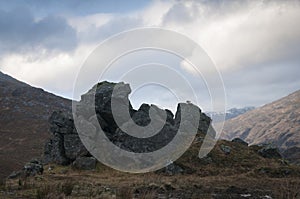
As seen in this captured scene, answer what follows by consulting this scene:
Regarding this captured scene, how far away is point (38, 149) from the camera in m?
87.8

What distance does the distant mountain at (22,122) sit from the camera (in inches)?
3167

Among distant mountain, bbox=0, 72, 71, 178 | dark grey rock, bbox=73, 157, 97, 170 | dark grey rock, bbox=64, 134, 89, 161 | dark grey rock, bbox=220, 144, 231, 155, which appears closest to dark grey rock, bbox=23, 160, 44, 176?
dark grey rock, bbox=73, 157, 97, 170

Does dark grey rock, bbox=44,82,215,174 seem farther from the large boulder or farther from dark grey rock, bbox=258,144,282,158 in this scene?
dark grey rock, bbox=258,144,282,158

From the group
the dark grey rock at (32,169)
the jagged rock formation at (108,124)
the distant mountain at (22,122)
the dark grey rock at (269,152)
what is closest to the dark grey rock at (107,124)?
the jagged rock formation at (108,124)

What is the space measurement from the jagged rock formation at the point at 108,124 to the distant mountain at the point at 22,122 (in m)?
15.0

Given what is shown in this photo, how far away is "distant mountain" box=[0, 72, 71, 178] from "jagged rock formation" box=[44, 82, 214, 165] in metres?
15.0

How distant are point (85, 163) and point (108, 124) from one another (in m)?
9.14

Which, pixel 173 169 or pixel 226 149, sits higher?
pixel 226 149

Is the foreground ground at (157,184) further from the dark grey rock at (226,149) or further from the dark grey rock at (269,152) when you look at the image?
the dark grey rock at (269,152)

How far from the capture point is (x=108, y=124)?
171ft

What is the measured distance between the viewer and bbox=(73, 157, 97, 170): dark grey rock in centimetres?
4407

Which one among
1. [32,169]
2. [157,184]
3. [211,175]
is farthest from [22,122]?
[157,184]

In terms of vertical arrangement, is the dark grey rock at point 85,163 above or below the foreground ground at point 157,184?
above

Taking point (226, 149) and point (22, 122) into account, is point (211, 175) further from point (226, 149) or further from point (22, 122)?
point (22, 122)
